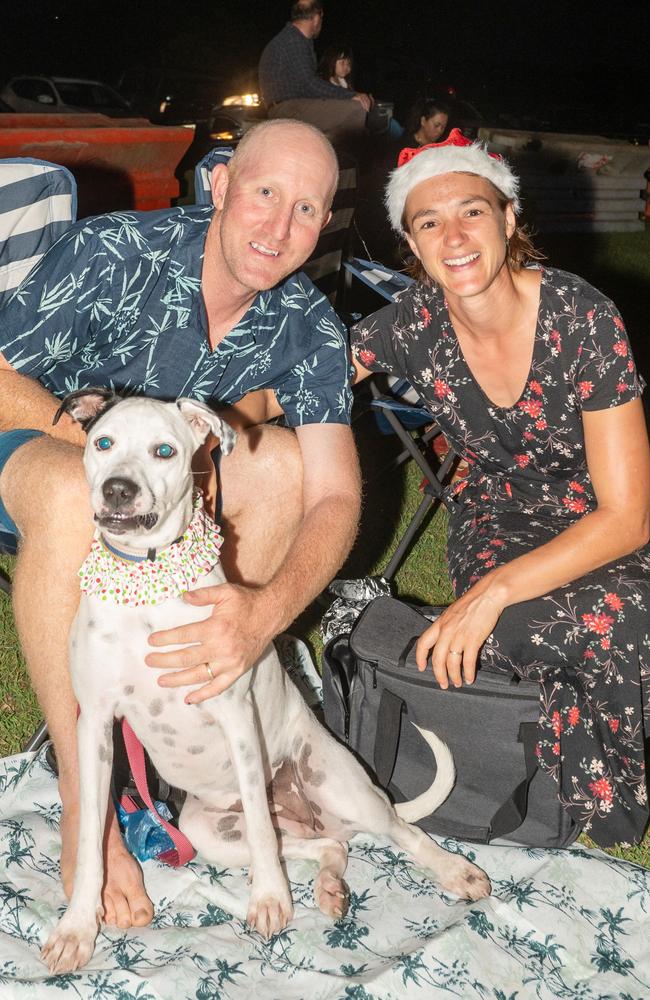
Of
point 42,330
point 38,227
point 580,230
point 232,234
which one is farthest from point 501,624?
point 580,230

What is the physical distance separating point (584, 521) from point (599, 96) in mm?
38806

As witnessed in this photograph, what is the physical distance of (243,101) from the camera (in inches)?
642

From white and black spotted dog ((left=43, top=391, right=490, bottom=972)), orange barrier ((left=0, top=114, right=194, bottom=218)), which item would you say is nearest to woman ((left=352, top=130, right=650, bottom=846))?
white and black spotted dog ((left=43, top=391, right=490, bottom=972))

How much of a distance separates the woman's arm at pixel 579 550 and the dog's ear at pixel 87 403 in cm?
114

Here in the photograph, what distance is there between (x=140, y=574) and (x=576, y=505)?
1521 millimetres

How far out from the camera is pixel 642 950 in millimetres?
2508

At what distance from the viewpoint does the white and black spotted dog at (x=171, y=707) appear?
2.22 m

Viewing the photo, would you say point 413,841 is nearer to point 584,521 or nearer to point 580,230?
point 584,521

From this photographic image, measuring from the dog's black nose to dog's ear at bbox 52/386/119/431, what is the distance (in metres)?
0.31

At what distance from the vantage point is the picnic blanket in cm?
236

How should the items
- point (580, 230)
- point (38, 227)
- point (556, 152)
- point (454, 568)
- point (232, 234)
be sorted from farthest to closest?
point (556, 152), point (580, 230), point (38, 227), point (454, 568), point (232, 234)

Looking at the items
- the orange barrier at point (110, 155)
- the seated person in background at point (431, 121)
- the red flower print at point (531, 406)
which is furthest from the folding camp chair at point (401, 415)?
the seated person in background at point (431, 121)

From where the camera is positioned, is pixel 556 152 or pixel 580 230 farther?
pixel 556 152

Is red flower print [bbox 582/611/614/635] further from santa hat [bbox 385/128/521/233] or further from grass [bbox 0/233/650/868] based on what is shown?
santa hat [bbox 385/128/521/233]
